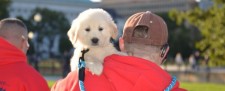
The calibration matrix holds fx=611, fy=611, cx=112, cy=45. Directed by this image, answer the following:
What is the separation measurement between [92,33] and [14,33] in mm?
817

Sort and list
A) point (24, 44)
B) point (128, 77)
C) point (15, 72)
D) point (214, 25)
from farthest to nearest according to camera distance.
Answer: point (214, 25)
point (24, 44)
point (15, 72)
point (128, 77)

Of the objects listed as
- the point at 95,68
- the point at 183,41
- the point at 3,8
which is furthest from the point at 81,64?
the point at 183,41

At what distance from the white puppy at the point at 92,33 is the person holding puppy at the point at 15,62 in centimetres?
56

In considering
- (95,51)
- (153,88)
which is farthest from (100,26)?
(153,88)

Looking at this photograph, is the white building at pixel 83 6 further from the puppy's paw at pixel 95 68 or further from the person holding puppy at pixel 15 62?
the puppy's paw at pixel 95 68

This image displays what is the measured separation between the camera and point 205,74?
42.5 metres

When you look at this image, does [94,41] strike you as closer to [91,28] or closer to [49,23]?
[91,28]

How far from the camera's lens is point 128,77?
145 inches

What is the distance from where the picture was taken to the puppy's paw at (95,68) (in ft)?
12.5

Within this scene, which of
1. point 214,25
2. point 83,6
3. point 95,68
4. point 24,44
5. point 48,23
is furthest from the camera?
point 83,6

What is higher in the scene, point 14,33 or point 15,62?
point 14,33

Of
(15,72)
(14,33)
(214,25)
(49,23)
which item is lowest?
(49,23)

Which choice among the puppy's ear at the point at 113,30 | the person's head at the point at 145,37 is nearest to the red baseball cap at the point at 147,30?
the person's head at the point at 145,37

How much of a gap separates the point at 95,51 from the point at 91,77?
0.47 m
